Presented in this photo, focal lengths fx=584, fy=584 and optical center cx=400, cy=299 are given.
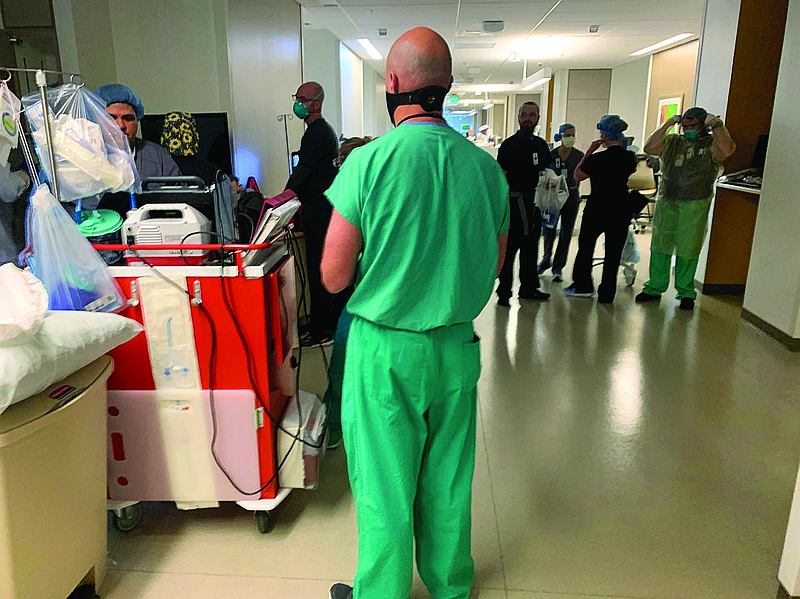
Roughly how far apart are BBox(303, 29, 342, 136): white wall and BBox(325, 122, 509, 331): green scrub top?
7046 millimetres

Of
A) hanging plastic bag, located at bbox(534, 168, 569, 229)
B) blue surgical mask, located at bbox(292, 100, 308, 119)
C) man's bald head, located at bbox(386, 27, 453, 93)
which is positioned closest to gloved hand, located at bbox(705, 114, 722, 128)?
hanging plastic bag, located at bbox(534, 168, 569, 229)

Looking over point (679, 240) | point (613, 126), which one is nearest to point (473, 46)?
point (613, 126)

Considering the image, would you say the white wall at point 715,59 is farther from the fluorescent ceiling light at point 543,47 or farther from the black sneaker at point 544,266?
the fluorescent ceiling light at point 543,47

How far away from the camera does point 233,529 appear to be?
198 cm

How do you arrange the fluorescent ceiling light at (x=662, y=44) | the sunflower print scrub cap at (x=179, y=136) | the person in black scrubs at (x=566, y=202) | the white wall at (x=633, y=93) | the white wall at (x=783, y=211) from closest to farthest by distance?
the sunflower print scrub cap at (x=179, y=136)
the white wall at (x=783, y=211)
the person in black scrubs at (x=566, y=202)
the fluorescent ceiling light at (x=662, y=44)
the white wall at (x=633, y=93)

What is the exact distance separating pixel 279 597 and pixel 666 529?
129 centimetres

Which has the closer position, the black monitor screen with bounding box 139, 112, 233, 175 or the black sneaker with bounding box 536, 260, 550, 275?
the black monitor screen with bounding box 139, 112, 233, 175

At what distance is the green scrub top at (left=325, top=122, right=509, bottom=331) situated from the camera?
1.27 meters

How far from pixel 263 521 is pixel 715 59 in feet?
16.0

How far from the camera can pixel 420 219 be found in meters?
1.30

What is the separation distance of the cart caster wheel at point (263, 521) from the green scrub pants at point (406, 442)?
53 centimetres

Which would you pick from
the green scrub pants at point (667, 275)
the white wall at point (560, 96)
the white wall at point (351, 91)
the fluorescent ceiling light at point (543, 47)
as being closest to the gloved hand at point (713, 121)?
the green scrub pants at point (667, 275)

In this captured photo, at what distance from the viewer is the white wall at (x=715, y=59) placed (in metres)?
4.46

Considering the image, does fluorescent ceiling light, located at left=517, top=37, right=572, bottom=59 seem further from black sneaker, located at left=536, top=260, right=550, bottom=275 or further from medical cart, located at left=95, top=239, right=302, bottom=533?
→ medical cart, located at left=95, top=239, right=302, bottom=533
